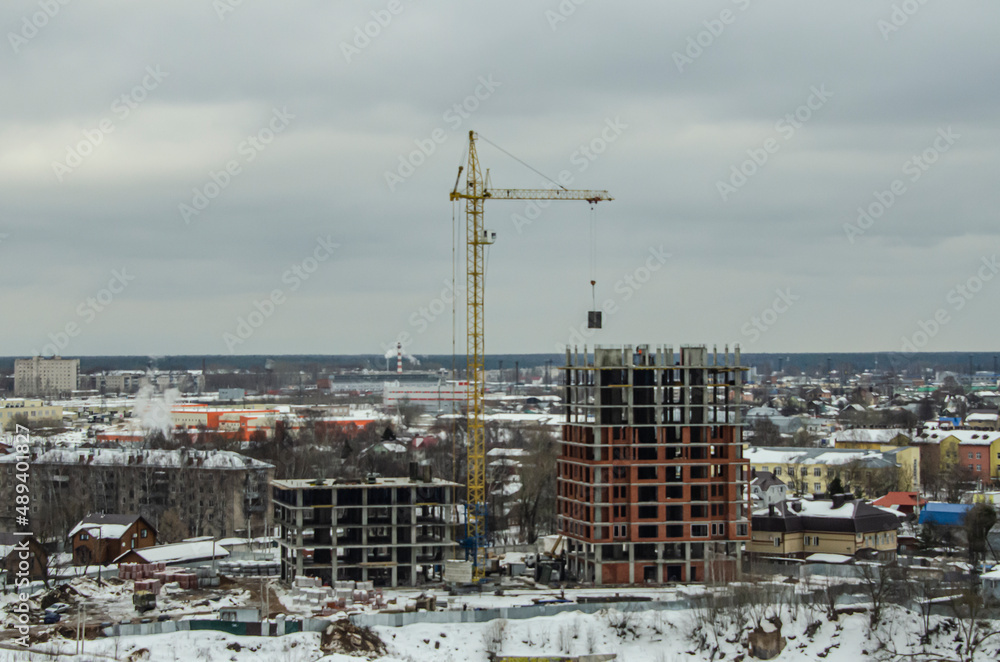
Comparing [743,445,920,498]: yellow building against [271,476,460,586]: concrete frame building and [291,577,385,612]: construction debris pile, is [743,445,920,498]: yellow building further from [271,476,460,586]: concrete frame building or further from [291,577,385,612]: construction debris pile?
[291,577,385,612]: construction debris pile

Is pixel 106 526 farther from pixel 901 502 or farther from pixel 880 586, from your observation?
pixel 901 502

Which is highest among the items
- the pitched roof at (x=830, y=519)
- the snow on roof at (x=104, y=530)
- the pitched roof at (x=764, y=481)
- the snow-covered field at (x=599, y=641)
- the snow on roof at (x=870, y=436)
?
the snow on roof at (x=870, y=436)

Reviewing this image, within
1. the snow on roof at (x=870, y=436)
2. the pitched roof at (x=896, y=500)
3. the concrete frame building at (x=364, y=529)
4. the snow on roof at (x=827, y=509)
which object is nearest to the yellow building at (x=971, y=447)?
the snow on roof at (x=870, y=436)

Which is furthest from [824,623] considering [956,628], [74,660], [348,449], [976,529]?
[348,449]

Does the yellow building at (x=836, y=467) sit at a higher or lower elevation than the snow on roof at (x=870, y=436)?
lower

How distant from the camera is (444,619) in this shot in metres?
76.0

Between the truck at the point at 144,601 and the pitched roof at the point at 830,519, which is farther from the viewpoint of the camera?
the pitched roof at the point at 830,519

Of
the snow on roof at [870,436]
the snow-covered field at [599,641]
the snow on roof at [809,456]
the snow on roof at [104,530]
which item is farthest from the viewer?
the snow on roof at [870,436]

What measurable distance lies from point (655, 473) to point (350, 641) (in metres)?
24.0

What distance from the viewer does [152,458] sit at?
422ft

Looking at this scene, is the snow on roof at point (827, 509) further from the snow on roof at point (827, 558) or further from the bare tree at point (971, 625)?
the bare tree at point (971, 625)

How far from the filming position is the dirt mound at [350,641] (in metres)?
71.4

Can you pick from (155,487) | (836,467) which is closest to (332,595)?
(155,487)

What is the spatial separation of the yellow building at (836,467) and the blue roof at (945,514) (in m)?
21.9
